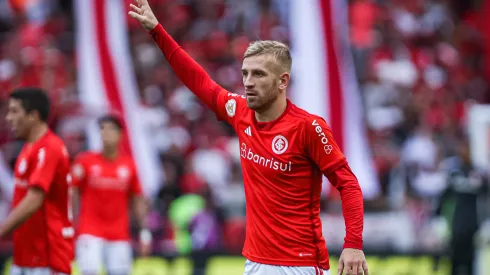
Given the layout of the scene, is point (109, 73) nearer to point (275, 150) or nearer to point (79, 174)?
point (79, 174)

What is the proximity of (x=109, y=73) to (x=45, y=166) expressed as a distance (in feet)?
22.8

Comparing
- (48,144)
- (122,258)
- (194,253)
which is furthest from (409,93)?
(48,144)

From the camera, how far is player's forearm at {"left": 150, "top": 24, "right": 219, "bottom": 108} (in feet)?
19.0

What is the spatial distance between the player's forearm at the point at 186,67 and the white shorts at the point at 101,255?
14.4 feet

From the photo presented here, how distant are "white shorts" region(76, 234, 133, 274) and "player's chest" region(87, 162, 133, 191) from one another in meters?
0.62

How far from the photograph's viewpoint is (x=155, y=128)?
15.1 m

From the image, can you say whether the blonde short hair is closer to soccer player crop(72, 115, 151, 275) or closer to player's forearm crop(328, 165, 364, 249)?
player's forearm crop(328, 165, 364, 249)

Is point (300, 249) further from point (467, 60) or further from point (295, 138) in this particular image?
point (467, 60)

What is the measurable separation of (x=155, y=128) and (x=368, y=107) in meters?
4.30

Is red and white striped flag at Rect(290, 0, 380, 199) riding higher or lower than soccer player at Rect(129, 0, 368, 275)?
higher

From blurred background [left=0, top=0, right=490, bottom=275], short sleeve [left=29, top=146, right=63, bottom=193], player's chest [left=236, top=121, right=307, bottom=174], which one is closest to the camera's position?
player's chest [left=236, top=121, right=307, bottom=174]

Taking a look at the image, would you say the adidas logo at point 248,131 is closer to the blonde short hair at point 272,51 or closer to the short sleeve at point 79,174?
the blonde short hair at point 272,51

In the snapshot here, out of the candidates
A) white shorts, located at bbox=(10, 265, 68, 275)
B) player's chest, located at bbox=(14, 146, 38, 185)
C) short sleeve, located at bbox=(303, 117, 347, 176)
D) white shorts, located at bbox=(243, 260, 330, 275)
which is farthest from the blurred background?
white shorts, located at bbox=(243, 260, 330, 275)

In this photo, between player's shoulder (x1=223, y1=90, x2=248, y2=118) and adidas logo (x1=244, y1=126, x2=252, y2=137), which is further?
player's shoulder (x1=223, y1=90, x2=248, y2=118)
